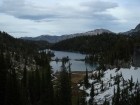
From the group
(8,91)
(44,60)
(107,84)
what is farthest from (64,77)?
(44,60)

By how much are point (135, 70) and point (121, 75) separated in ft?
24.2

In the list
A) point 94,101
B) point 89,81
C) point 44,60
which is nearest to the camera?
point 94,101

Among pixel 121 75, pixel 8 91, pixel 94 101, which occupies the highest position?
pixel 8 91

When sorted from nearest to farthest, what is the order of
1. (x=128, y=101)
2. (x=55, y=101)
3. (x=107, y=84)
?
1. (x=55, y=101)
2. (x=128, y=101)
3. (x=107, y=84)

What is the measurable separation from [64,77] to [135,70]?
51.2m

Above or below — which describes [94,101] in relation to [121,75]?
below

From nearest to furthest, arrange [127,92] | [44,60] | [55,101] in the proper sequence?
[55,101] → [127,92] → [44,60]

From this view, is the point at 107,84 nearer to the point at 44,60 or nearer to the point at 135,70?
the point at 135,70

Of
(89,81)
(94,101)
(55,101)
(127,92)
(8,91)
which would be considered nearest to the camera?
(8,91)

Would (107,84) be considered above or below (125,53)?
below

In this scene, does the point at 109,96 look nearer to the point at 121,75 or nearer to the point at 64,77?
the point at 121,75

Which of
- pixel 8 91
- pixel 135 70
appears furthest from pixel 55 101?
pixel 135 70

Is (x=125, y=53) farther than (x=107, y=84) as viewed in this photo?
Yes

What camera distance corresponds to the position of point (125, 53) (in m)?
115
